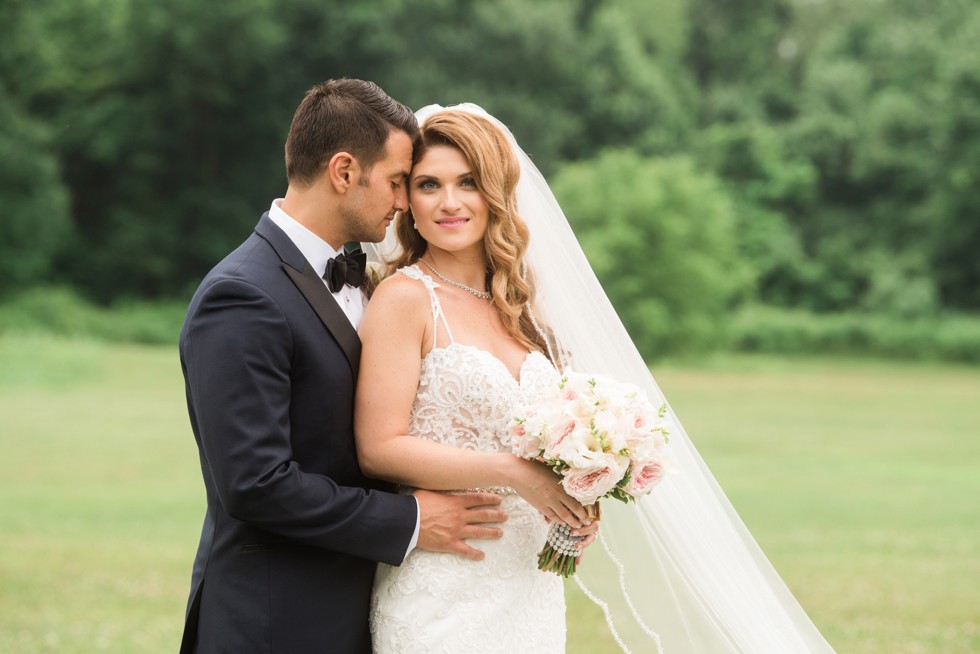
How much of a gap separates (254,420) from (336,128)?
90 centimetres

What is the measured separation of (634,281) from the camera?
104ft

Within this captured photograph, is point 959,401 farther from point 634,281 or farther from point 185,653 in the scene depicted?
point 185,653

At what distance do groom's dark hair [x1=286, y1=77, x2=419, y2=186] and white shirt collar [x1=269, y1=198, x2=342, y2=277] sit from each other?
0.39 ft

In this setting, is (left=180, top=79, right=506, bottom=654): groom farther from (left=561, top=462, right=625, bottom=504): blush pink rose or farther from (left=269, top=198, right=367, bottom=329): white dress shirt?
(left=561, top=462, right=625, bottom=504): blush pink rose

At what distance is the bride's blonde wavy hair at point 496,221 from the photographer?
11.3ft

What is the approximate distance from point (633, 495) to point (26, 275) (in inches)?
1421

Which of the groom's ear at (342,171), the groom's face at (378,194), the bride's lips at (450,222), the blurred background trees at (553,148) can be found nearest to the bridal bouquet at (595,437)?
the bride's lips at (450,222)

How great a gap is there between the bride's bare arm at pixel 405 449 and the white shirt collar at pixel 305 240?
0.69 feet

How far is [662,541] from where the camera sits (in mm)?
3852

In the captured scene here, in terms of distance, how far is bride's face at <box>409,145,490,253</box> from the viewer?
3.44 m

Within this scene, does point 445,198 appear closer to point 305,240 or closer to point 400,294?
point 400,294

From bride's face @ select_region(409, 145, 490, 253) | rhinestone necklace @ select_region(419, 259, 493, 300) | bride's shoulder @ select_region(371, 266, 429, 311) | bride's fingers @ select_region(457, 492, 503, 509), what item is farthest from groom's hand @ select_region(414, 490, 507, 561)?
bride's face @ select_region(409, 145, 490, 253)

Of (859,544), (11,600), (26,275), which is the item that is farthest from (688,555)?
(26,275)

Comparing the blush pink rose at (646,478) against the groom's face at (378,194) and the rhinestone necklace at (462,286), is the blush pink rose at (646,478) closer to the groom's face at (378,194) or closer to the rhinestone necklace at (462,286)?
the rhinestone necklace at (462,286)
